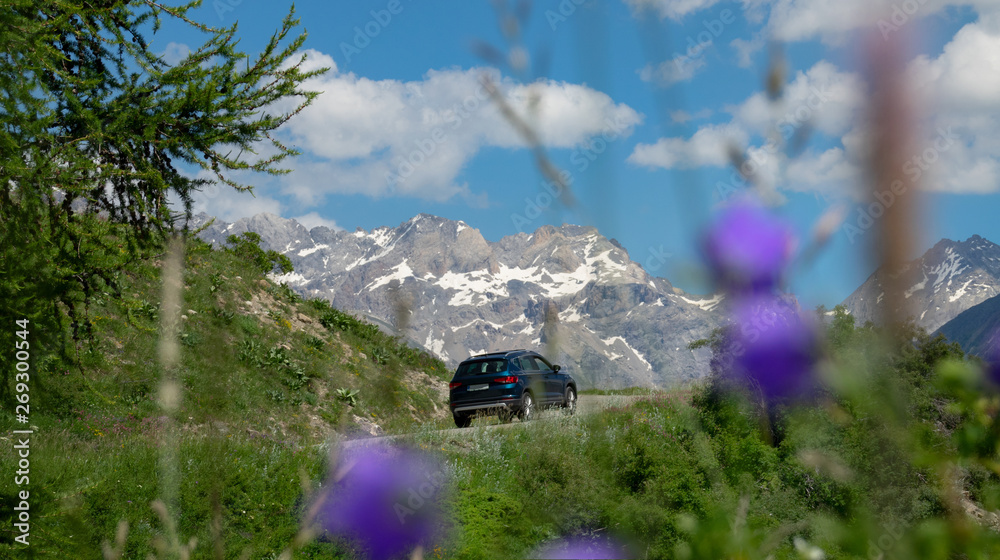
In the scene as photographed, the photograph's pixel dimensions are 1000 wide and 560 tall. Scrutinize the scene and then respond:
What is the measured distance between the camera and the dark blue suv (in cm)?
1542

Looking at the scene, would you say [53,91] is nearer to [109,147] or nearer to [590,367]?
[109,147]

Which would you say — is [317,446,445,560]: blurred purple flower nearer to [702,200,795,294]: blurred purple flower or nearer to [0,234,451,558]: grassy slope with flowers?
[0,234,451,558]: grassy slope with flowers

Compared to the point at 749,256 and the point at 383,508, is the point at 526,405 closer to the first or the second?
the point at 383,508

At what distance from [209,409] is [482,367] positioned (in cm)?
656

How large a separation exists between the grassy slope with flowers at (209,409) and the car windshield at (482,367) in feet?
7.32

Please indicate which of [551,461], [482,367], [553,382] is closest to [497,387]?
[482,367]

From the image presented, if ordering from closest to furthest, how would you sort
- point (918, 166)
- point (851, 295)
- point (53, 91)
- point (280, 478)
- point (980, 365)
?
point (918, 166) → point (851, 295) → point (980, 365) → point (53, 91) → point (280, 478)

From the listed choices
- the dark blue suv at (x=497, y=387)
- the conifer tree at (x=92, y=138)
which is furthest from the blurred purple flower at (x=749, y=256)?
the dark blue suv at (x=497, y=387)

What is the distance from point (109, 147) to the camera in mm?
7008

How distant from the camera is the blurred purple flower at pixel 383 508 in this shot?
24.2 feet

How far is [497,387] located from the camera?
1553cm

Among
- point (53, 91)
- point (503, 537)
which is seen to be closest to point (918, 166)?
point (503, 537)

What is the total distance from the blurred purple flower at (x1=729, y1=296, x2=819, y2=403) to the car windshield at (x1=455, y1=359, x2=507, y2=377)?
559 inches

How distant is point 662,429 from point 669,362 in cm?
1229
